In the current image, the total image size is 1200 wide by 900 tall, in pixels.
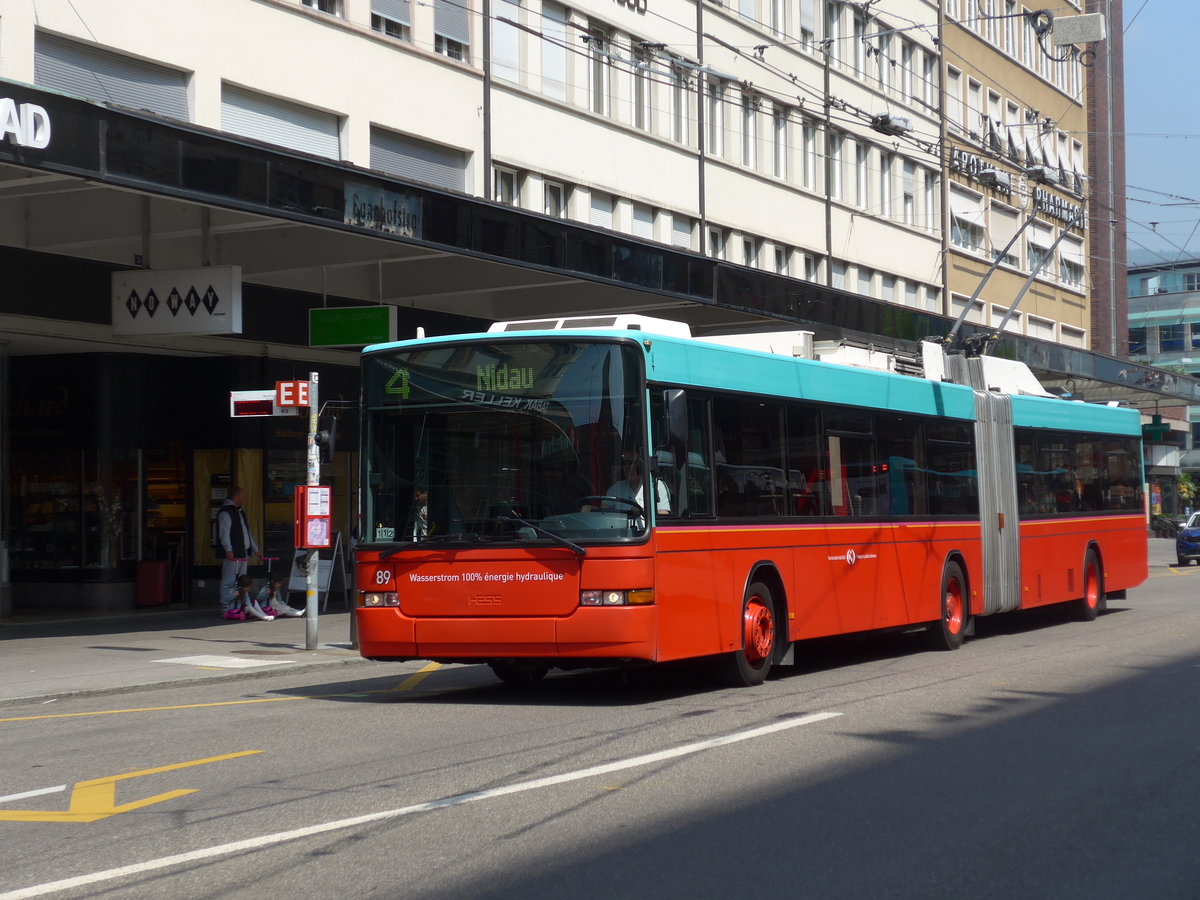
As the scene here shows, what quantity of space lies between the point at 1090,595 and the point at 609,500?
39.5 ft

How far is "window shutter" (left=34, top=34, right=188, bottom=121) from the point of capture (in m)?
19.0

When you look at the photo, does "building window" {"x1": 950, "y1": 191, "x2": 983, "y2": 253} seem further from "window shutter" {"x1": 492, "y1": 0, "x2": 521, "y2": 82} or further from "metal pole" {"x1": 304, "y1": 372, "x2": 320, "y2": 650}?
"metal pole" {"x1": 304, "y1": 372, "x2": 320, "y2": 650}

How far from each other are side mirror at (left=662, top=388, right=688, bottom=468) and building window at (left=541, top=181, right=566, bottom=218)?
55.7ft

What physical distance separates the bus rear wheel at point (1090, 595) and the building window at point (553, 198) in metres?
11.5

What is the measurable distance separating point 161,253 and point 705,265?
8723mm

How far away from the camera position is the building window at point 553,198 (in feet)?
92.6

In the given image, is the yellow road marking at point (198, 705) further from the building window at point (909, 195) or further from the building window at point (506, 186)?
the building window at point (909, 195)

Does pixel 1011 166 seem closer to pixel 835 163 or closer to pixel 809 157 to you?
pixel 835 163

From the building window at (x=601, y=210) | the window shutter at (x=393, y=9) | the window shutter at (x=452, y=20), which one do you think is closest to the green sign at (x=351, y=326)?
the window shutter at (x=393, y=9)

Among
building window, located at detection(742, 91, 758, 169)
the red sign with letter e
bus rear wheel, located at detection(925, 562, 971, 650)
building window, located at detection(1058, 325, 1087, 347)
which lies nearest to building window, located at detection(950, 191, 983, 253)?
→ building window, located at detection(1058, 325, 1087, 347)

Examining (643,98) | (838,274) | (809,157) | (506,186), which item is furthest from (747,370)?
(838,274)

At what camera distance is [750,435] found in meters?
13.0

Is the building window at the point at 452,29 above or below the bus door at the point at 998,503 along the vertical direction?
above

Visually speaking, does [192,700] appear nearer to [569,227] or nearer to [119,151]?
[119,151]
